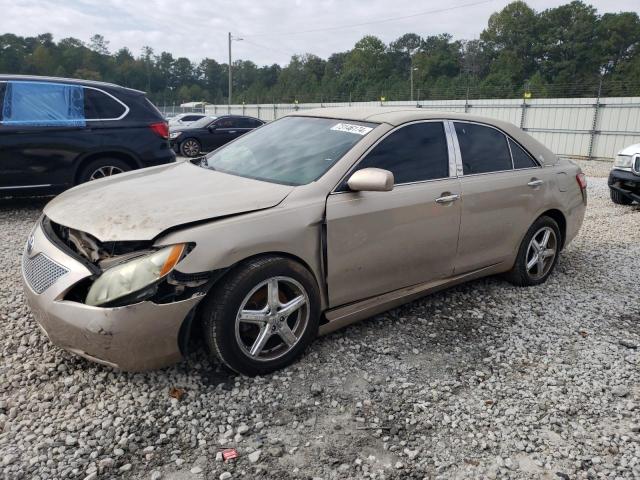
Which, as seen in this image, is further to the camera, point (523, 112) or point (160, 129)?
point (523, 112)

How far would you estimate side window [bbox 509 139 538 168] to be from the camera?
441 centimetres

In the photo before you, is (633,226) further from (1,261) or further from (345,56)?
(345,56)

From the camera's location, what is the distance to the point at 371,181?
307cm

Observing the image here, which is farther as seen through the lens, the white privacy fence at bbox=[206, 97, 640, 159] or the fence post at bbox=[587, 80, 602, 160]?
the fence post at bbox=[587, 80, 602, 160]

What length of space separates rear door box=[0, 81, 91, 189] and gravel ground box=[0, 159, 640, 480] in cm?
322

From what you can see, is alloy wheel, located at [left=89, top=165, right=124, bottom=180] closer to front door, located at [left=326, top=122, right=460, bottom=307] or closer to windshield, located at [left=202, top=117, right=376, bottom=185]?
windshield, located at [left=202, top=117, right=376, bottom=185]

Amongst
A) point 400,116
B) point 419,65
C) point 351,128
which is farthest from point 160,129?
point 419,65

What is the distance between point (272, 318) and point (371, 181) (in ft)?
3.31

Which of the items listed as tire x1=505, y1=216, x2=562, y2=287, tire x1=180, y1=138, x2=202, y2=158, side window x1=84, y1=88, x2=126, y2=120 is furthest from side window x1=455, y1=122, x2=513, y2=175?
tire x1=180, y1=138, x2=202, y2=158

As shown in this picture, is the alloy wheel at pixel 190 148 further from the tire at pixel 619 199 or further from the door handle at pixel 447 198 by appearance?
the door handle at pixel 447 198

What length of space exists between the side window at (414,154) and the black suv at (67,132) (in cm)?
463

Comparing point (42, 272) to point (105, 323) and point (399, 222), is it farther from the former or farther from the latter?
point (399, 222)

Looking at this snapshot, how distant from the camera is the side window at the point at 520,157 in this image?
4.41 m

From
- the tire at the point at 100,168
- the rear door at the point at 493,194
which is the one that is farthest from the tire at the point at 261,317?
the tire at the point at 100,168
